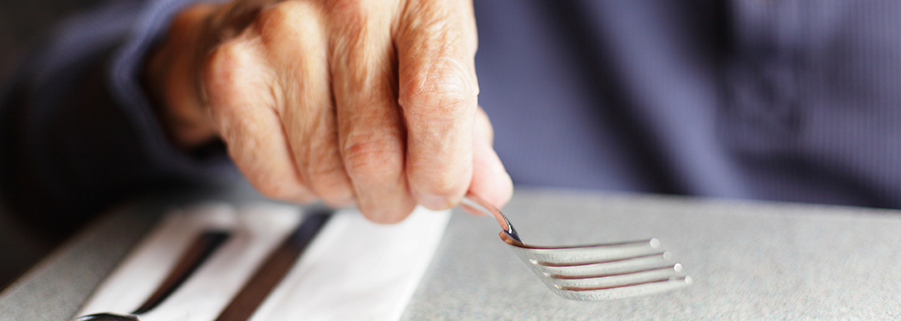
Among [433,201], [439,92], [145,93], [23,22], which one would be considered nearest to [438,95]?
[439,92]

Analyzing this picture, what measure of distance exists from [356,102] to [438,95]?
3.2 inches

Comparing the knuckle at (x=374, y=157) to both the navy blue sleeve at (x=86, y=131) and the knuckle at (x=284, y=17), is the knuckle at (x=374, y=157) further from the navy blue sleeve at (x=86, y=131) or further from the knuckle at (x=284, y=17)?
the navy blue sleeve at (x=86, y=131)

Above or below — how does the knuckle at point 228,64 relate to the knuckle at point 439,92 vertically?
above

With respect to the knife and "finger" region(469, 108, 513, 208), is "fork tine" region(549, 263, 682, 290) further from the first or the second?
the knife

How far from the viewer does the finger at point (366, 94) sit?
0.40 m

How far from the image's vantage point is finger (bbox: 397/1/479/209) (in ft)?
1.17

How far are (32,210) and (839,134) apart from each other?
1134 mm

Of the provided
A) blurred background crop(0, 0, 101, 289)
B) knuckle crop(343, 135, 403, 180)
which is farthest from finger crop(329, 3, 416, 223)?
blurred background crop(0, 0, 101, 289)

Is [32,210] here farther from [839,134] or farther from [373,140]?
[839,134]

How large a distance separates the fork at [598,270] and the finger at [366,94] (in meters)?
0.11

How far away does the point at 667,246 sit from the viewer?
0.49 meters

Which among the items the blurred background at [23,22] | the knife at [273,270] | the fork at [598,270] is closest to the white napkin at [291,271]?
the knife at [273,270]

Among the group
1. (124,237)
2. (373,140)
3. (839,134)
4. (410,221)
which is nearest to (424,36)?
(373,140)

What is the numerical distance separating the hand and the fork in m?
0.08
